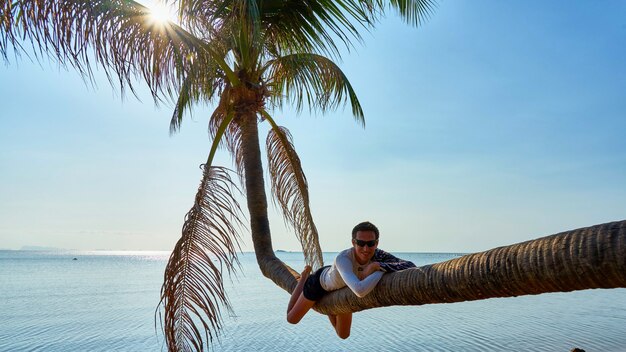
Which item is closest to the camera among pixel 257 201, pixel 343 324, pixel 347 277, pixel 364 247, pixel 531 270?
pixel 531 270

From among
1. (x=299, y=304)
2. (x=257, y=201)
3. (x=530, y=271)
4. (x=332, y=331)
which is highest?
(x=257, y=201)

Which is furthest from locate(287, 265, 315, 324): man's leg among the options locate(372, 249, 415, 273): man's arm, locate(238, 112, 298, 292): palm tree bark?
locate(238, 112, 298, 292): palm tree bark

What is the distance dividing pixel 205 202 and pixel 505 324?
26.1 metres

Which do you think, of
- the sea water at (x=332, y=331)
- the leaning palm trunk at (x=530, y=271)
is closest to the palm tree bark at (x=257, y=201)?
the leaning palm trunk at (x=530, y=271)

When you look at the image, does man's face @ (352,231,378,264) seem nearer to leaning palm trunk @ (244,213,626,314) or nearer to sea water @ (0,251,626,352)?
leaning palm trunk @ (244,213,626,314)

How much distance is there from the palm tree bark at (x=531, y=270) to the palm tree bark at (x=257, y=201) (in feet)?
9.99

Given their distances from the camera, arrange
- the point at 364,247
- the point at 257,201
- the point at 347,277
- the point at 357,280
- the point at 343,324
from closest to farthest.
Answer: the point at 357,280 → the point at 347,277 → the point at 364,247 → the point at 343,324 → the point at 257,201

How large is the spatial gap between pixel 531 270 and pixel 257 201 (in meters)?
4.68

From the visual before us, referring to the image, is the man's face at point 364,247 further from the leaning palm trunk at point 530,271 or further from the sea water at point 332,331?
the sea water at point 332,331

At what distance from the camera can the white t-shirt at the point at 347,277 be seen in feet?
12.6

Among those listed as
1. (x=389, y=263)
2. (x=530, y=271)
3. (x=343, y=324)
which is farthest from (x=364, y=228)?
(x=530, y=271)

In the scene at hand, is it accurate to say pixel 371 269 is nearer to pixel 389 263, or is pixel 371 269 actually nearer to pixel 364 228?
pixel 389 263

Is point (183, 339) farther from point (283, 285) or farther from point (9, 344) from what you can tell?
point (9, 344)

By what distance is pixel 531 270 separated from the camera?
244 cm
